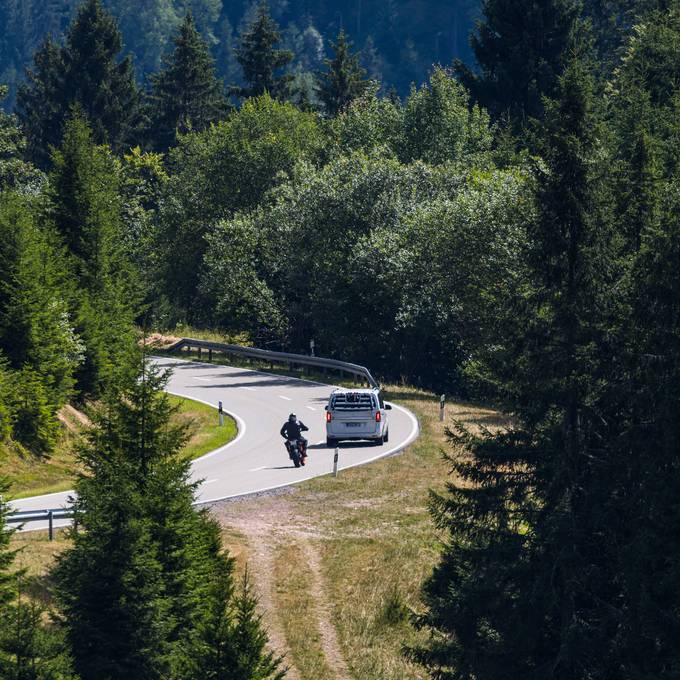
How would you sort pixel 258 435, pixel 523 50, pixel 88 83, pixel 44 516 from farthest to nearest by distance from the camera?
1. pixel 88 83
2. pixel 523 50
3. pixel 258 435
4. pixel 44 516

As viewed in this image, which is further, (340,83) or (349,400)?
(340,83)

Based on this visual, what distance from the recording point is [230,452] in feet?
126

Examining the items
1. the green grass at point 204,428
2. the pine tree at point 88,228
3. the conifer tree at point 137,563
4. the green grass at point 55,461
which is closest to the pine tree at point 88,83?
the pine tree at point 88,228

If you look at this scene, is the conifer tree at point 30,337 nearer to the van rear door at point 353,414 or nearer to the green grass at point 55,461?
the green grass at point 55,461

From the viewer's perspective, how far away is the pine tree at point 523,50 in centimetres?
8344

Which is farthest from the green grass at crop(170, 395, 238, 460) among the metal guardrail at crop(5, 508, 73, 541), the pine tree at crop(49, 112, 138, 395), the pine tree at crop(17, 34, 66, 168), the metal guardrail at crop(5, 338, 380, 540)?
the pine tree at crop(17, 34, 66, 168)

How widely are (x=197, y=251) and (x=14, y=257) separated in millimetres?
35261

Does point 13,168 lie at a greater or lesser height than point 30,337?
greater

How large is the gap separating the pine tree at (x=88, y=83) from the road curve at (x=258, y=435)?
43.9m

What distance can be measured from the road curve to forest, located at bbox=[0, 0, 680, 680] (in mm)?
3327

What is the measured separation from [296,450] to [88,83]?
6916 centimetres

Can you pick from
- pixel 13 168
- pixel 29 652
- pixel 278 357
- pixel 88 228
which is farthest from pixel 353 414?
pixel 13 168

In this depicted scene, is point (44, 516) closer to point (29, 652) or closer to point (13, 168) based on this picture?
point (29, 652)

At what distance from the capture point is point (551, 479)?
848 inches
